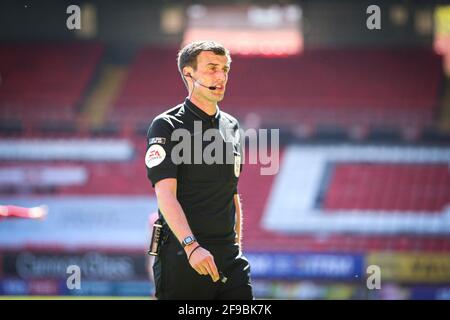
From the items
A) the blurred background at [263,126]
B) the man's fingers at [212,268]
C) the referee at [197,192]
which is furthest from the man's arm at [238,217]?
the blurred background at [263,126]

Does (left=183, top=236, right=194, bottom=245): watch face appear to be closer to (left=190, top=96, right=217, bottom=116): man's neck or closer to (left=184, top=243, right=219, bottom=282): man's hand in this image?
(left=184, top=243, right=219, bottom=282): man's hand

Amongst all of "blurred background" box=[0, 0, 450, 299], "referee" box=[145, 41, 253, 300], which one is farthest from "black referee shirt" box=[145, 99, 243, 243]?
"blurred background" box=[0, 0, 450, 299]

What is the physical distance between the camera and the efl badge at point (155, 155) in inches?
158

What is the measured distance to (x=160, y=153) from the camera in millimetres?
4004

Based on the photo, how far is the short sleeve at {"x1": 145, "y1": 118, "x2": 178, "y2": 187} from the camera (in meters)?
3.99

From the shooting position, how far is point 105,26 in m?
17.3

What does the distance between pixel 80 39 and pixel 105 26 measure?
0.64 metres

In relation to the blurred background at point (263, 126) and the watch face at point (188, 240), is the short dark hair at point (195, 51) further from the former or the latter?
the blurred background at point (263, 126)

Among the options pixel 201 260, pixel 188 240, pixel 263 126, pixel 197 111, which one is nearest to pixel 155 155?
pixel 197 111

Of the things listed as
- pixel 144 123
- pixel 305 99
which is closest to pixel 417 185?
pixel 305 99

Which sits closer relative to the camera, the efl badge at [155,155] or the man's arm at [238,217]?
the efl badge at [155,155]

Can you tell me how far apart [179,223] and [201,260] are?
7.4 inches

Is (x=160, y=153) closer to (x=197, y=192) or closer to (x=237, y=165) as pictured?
(x=197, y=192)
